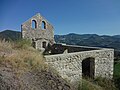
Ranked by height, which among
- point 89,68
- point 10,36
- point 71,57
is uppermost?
point 10,36

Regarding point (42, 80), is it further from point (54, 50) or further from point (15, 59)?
point (54, 50)

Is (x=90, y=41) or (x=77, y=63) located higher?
(x=90, y=41)

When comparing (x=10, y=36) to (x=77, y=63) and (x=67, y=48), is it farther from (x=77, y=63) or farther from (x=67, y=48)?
(x=77, y=63)

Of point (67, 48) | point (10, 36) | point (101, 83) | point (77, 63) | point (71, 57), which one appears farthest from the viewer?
point (10, 36)

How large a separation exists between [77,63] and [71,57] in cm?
55

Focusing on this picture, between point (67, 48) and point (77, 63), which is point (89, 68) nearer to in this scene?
point (77, 63)

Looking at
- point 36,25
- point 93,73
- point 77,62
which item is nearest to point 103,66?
point 93,73

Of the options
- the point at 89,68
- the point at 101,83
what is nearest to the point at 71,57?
the point at 89,68

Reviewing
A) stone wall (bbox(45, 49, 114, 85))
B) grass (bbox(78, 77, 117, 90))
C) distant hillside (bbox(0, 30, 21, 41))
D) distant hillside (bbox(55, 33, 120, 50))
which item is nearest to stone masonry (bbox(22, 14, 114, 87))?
stone wall (bbox(45, 49, 114, 85))

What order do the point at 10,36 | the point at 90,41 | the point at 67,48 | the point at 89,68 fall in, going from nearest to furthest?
the point at 89,68
the point at 67,48
the point at 10,36
the point at 90,41

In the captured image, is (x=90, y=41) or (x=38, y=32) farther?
(x=90, y=41)

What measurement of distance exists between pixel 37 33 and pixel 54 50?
6.83 ft

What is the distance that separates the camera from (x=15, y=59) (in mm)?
6344

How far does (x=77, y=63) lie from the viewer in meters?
9.80
